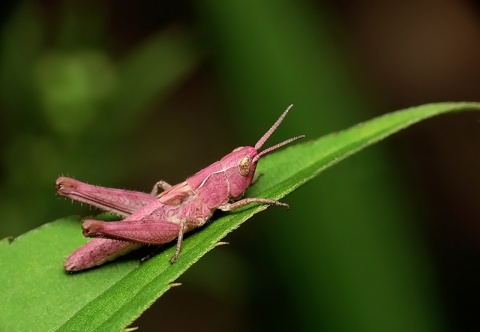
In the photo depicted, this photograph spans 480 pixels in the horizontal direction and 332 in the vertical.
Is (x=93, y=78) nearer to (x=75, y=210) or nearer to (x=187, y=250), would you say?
(x=75, y=210)

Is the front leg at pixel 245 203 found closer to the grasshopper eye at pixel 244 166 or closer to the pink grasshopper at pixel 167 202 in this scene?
the pink grasshopper at pixel 167 202

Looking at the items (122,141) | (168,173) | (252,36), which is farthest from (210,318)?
(252,36)

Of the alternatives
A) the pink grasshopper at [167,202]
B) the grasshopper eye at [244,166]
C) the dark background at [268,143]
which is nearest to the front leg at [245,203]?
the pink grasshopper at [167,202]

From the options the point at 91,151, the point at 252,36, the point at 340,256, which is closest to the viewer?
the point at 340,256

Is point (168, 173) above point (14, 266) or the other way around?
the other way around

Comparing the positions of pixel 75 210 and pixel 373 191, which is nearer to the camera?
pixel 373 191

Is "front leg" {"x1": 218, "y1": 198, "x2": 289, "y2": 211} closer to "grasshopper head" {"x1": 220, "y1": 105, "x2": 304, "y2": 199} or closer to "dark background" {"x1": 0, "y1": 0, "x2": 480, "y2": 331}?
"grasshopper head" {"x1": 220, "y1": 105, "x2": 304, "y2": 199}

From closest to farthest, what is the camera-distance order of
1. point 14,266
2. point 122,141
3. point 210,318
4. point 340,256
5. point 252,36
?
point 14,266
point 340,256
point 252,36
point 122,141
point 210,318
